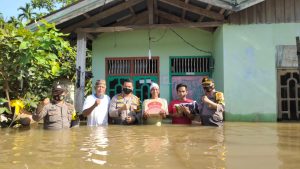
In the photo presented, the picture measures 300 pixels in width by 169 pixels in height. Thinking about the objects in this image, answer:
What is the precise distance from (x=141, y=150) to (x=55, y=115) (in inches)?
98.0

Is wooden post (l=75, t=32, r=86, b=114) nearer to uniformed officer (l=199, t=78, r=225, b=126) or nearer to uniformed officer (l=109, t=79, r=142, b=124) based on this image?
uniformed officer (l=109, t=79, r=142, b=124)

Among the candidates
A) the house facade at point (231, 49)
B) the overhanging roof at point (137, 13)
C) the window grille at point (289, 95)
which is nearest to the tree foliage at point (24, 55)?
the overhanging roof at point (137, 13)

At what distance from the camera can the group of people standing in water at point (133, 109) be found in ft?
21.0

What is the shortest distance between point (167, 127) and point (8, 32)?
3.59m

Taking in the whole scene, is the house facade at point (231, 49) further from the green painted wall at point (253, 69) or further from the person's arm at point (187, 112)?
the person's arm at point (187, 112)

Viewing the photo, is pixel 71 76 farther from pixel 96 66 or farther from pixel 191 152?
pixel 191 152

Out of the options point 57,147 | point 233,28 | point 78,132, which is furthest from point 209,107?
point 233,28

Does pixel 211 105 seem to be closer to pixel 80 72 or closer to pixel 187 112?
pixel 187 112

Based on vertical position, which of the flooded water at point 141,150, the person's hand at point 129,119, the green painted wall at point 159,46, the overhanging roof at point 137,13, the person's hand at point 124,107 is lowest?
the flooded water at point 141,150

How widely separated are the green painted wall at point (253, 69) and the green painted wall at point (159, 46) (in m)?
1.81

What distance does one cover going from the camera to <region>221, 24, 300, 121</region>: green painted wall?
34.3 ft

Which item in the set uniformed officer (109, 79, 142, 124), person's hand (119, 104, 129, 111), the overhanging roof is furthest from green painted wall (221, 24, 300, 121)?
person's hand (119, 104, 129, 111)

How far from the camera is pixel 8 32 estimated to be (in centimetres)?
721

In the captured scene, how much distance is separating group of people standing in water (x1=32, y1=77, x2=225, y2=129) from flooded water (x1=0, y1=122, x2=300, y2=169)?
282mm
